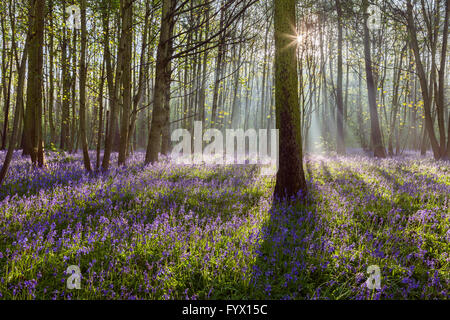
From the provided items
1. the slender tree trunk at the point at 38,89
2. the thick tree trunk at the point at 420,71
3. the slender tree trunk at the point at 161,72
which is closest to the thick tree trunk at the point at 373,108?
the thick tree trunk at the point at 420,71

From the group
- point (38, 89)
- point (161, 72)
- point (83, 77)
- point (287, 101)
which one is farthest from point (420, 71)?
point (38, 89)

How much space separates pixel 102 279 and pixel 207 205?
2.44m

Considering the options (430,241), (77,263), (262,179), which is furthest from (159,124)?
(430,241)

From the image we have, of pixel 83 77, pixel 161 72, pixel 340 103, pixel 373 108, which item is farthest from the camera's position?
pixel 340 103


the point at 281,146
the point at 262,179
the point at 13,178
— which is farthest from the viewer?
the point at 262,179

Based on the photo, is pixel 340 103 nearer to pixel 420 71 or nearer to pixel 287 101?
pixel 420 71

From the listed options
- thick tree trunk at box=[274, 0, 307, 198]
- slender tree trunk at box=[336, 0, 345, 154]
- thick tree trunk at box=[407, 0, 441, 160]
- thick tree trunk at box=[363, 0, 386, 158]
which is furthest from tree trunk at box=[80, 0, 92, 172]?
slender tree trunk at box=[336, 0, 345, 154]

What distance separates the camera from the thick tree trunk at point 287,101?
473 centimetres

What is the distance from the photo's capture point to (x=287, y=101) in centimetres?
479

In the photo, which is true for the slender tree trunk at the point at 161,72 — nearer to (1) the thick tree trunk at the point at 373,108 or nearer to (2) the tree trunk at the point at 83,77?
(2) the tree trunk at the point at 83,77

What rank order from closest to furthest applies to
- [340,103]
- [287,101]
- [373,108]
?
[287,101], [373,108], [340,103]
